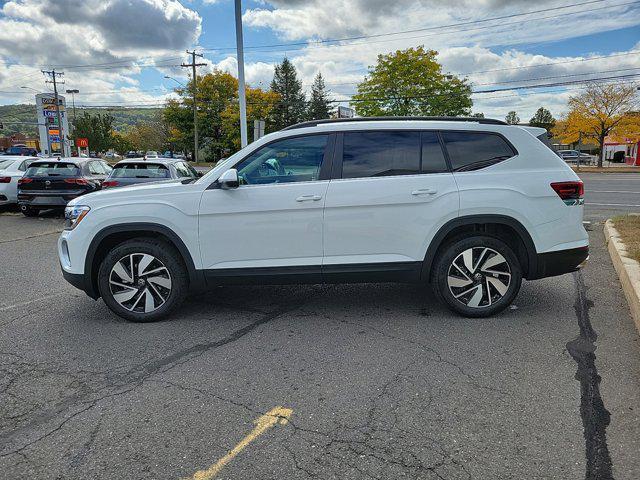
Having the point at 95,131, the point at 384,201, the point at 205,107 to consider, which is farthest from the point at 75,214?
the point at 95,131

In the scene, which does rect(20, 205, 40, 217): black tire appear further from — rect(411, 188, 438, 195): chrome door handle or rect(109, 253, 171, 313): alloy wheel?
rect(411, 188, 438, 195): chrome door handle

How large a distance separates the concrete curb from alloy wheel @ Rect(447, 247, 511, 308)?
4.00 feet

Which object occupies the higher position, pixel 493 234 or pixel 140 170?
pixel 140 170

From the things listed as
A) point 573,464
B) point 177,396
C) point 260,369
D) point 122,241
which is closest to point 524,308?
point 573,464

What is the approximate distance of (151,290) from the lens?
4531mm

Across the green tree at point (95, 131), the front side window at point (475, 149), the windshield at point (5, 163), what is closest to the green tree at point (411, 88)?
the windshield at point (5, 163)

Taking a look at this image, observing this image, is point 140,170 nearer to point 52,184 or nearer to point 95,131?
point 52,184

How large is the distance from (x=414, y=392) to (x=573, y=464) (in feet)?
3.34

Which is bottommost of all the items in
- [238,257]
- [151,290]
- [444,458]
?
[444,458]

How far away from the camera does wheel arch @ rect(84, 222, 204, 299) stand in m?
4.38

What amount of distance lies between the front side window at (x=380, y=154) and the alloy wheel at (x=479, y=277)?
98cm

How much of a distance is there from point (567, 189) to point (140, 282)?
13.7ft

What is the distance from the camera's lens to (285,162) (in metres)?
4.48

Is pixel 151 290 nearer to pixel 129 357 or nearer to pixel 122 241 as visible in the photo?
pixel 122 241
